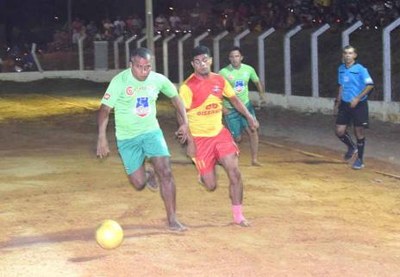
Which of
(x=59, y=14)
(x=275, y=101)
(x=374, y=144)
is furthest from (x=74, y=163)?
(x=59, y=14)

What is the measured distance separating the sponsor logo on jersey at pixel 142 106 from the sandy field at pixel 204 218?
1.13 metres

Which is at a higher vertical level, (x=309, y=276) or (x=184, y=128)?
(x=184, y=128)

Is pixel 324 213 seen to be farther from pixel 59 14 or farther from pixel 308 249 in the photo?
pixel 59 14

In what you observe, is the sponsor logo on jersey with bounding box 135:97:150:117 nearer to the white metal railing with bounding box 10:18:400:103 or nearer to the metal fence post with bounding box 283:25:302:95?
the white metal railing with bounding box 10:18:400:103

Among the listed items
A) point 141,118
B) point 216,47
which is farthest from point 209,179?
point 216,47

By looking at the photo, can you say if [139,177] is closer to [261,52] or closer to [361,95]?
[361,95]

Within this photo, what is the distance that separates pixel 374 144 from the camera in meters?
14.5

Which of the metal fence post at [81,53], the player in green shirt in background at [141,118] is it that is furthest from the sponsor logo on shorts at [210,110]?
the metal fence post at [81,53]

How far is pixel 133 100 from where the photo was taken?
7.70 metres

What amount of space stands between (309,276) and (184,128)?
7.10ft

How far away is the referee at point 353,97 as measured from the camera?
447 inches

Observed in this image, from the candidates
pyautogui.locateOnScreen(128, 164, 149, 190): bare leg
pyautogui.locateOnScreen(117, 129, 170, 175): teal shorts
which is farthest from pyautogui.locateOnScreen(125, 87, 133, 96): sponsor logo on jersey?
pyautogui.locateOnScreen(128, 164, 149, 190): bare leg

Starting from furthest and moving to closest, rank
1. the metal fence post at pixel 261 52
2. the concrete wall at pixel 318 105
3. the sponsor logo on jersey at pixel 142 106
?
the metal fence post at pixel 261 52 < the concrete wall at pixel 318 105 < the sponsor logo on jersey at pixel 142 106

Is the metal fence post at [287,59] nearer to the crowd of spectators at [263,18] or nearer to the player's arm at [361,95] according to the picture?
the crowd of spectators at [263,18]
